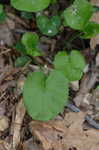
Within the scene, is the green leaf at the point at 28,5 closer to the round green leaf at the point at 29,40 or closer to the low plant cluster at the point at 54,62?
the low plant cluster at the point at 54,62

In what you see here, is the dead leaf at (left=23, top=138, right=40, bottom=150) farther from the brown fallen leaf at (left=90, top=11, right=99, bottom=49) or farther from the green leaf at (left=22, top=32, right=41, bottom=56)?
the brown fallen leaf at (left=90, top=11, right=99, bottom=49)

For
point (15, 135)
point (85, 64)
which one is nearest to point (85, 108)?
point (85, 64)

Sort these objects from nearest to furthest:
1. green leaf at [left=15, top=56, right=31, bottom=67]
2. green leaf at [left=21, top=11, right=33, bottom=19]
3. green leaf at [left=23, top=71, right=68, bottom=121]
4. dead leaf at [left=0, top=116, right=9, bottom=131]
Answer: green leaf at [left=23, top=71, right=68, bottom=121] < dead leaf at [left=0, top=116, right=9, bottom=131] < green leaf at [left=15, top=56, right=31, bottom=67] < green leaf at [left=21, top=11, right=33, bottom=19]

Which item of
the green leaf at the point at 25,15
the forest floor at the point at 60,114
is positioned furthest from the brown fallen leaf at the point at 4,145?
the green leaf at the point at 25,15

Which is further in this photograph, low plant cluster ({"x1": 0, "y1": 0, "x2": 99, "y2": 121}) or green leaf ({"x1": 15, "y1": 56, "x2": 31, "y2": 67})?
green leaf ({"x1": 15, "y1": 56, "x2": 31, "y2": 67})

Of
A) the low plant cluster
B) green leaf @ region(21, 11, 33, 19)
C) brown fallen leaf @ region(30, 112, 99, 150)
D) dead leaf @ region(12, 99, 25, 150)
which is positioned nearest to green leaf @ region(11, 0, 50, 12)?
the low plant cluster

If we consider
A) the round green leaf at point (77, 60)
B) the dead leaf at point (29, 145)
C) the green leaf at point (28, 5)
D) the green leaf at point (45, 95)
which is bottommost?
the dead leaf at point (29, 145)

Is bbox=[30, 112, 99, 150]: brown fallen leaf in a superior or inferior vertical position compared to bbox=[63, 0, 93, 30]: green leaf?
inferior

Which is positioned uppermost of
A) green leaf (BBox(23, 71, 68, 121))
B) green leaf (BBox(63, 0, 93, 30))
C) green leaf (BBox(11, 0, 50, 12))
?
green leaf (BBox(11, 0, 50, 12))

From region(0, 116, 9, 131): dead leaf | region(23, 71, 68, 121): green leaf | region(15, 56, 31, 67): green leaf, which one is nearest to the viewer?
region(23, 71, 68, 121): green leaf
